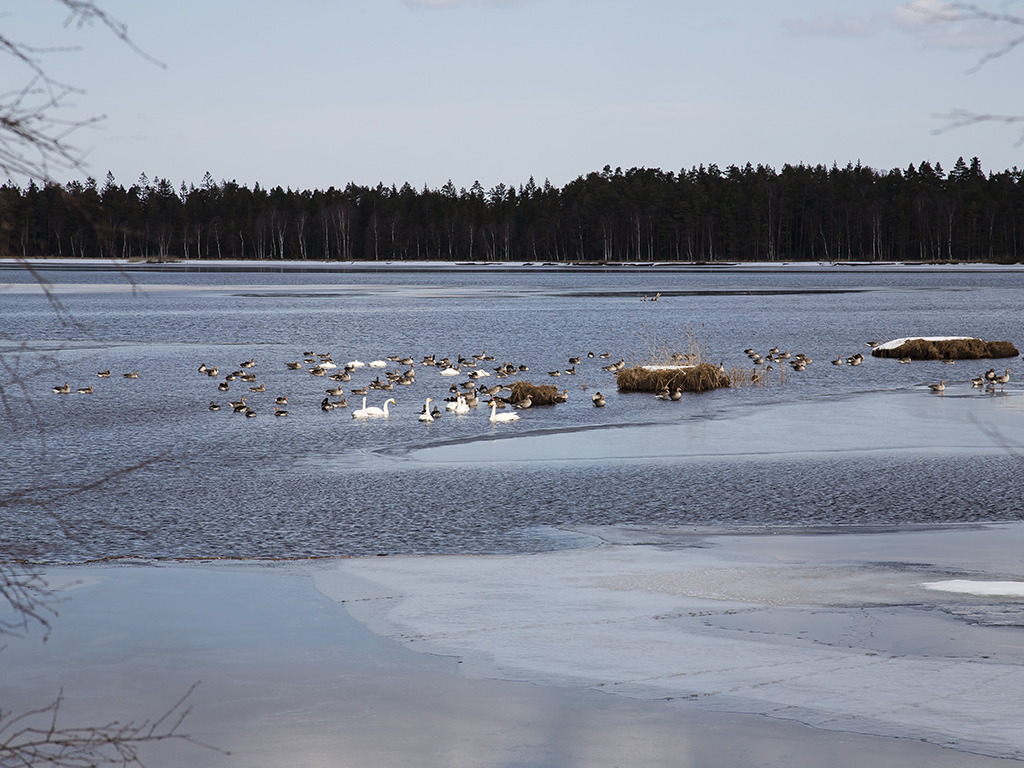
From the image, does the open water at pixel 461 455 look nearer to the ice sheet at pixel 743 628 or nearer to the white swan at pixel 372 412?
the white swan at pixel 372 412

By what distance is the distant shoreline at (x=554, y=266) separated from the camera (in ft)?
420

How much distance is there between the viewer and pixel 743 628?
23.9 feet

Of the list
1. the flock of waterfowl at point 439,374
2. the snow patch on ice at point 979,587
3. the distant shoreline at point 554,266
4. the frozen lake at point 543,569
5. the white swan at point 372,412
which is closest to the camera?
the frozen lake at point 543,569

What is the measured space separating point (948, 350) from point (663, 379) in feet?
38.9

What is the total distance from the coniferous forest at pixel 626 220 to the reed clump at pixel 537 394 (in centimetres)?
11773

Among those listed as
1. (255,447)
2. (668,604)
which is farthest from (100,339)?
(668,604)

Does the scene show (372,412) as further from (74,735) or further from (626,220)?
(626,220)

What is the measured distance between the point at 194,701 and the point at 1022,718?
4675 mm

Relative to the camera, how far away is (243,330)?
1756 inches

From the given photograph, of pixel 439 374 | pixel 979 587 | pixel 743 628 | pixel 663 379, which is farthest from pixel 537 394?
pixel 743 628

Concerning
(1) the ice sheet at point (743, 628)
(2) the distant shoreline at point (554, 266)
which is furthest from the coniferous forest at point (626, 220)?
(1) the ice sheet at point (743, 628)

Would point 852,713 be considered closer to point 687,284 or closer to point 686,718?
point 686,718

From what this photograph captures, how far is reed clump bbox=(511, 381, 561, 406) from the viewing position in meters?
22.2

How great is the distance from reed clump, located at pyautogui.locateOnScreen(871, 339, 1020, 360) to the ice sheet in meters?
22.6
